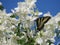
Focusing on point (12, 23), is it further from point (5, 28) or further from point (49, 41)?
point (49, 41)

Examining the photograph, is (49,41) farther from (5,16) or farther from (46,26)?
(5,16)

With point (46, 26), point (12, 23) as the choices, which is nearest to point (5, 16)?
point (12, 23)

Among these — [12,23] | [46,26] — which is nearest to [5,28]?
[12,23]
